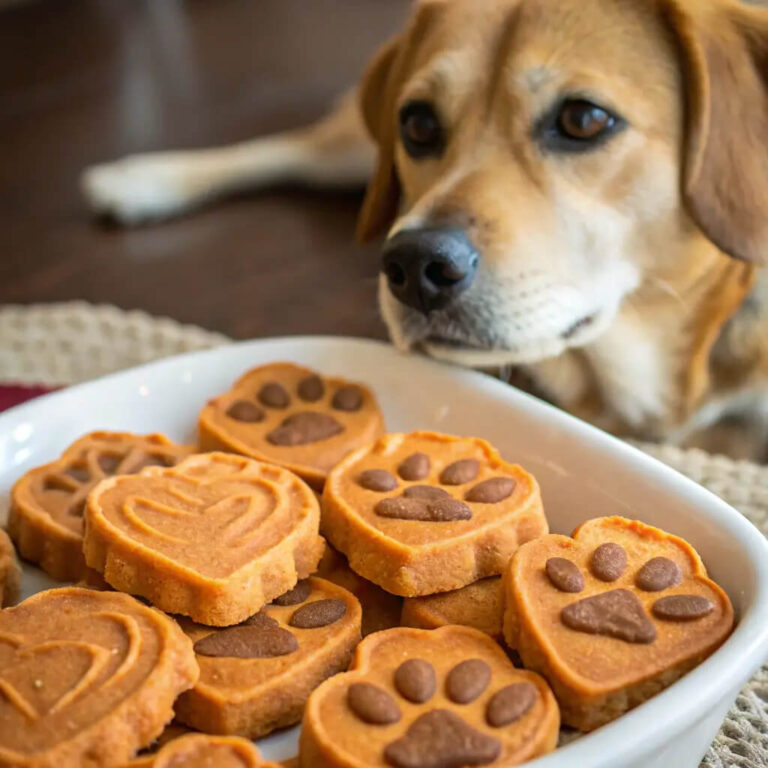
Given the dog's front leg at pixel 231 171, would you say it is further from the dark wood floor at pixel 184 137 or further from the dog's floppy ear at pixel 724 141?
the dog's floppy ear at pixel 724 141

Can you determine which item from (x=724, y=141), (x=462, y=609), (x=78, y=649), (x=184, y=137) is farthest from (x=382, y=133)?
(x=184, y=137)

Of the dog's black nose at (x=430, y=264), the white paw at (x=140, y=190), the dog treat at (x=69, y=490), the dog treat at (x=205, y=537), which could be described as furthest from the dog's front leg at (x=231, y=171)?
the dog treat at (x=205, y=537)

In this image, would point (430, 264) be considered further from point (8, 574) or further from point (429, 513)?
point (8, 574)

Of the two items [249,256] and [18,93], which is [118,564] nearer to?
[249,256]

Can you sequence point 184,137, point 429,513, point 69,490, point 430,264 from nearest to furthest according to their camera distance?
point 429,513 → point 69,490 → point 430,264 → point 184,137

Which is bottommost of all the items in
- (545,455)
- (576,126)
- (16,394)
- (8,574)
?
(16,394)

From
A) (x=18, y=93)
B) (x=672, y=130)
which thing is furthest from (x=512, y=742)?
(x=18, y=93)

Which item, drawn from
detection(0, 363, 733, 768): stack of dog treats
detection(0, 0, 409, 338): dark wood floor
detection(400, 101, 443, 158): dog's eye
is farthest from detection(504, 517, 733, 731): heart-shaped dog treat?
detection(0, 0, 409, 338): dark wood floor

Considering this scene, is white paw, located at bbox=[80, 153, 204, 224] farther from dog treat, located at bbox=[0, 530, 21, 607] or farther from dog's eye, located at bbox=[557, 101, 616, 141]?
dog treat, located at bbox=[0, 530, 21, 607]
